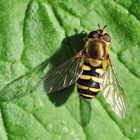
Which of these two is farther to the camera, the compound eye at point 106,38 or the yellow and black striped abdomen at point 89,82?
the compound eye at point 106,38

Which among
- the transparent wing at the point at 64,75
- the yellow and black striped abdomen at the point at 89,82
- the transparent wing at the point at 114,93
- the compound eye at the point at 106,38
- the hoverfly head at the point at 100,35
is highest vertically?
the hoverfly head at the point at 100,35

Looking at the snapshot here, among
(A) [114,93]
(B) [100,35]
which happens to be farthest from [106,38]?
(A) [114,93]

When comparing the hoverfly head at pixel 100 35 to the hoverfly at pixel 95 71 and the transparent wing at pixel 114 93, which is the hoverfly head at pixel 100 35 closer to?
the hoverfly at pixel 95 71

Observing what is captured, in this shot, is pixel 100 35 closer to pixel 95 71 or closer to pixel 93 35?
pixel 93 35

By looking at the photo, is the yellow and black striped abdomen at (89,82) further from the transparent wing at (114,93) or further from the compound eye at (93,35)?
the compound eye at (93,35)

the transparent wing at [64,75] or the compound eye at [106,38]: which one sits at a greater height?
the compound eye at [106,38]

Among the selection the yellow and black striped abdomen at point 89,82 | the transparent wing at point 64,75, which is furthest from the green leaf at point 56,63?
the yellow and black striped abdomen at point 89,82

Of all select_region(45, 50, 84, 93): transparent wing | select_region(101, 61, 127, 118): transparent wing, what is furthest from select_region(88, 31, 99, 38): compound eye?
select_region(101, 61, 127, 118): transparent wing
